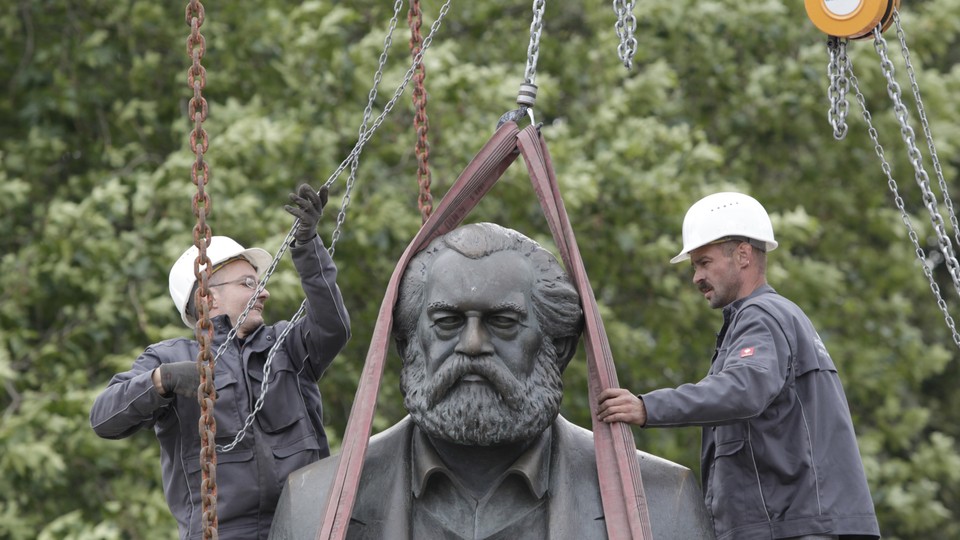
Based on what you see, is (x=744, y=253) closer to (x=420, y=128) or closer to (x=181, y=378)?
(x=420, y=128)

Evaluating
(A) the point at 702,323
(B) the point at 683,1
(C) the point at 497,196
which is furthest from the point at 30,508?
(B) the point at 683,1

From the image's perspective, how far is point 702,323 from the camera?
46.3 ft

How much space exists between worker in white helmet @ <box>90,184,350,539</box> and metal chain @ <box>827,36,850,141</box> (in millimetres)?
1884

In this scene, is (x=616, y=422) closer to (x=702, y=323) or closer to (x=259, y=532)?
(x=259, y=532)

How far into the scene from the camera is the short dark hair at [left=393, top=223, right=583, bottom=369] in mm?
5766

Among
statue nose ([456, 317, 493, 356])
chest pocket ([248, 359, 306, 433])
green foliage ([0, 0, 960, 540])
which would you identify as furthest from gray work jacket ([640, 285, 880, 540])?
green foliage ([0, 0, 960, 540])

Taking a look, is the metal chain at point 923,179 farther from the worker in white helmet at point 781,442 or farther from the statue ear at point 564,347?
the statue ear at point 564,347

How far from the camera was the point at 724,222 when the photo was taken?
21.2 ft

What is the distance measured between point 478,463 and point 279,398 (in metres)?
1.32

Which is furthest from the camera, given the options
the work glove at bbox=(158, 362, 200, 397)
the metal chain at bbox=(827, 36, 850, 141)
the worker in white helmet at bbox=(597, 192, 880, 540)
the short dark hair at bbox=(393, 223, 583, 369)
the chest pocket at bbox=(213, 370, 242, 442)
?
the metal chain at bbox=(827, 36, 850, 141)

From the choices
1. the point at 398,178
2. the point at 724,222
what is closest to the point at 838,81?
the point at 724,222

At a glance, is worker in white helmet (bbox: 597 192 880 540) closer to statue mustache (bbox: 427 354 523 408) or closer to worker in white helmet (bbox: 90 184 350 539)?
statue mustache (bbox: 427 354 523 408)

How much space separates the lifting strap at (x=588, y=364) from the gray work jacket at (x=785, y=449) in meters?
0.47

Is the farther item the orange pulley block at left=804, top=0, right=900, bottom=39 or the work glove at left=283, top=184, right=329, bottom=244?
the orange pulley block at left=804, top=0, right=900, bottom=39
